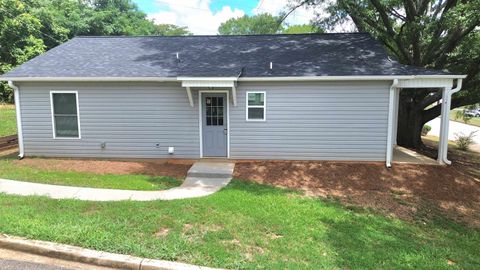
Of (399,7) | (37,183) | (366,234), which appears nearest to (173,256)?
(366,234)

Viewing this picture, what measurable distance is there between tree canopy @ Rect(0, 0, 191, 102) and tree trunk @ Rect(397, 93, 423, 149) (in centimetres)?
2311

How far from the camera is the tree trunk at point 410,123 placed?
48.7 feet

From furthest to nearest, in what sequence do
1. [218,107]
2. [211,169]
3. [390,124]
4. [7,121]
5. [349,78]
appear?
[7,121]
[218,107]
[390,124]
[349,78]
[211,169]

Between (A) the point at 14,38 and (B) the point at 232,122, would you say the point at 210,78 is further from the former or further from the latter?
(A) the point at 14,38

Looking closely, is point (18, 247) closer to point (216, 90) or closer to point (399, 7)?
point (216, 90)

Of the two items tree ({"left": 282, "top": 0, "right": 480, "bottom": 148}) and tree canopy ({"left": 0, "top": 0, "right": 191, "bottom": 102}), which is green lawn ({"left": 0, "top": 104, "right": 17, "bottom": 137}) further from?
tree ({"left": 282, "top": 0, "right": 480, "bottom": 148})

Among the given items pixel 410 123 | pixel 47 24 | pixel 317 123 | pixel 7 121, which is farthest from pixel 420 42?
pixel 47 24

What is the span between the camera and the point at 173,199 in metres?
7.11

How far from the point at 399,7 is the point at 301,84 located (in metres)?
7.44

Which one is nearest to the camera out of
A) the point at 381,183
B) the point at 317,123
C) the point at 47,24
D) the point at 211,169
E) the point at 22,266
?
the point at 22,266

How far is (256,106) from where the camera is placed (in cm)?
1092

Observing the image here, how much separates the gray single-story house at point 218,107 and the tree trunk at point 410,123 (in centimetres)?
414

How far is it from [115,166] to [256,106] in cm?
459

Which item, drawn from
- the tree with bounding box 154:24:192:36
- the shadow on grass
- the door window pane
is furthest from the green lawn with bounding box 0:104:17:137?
the tree with bounding box 154:24:192:36
